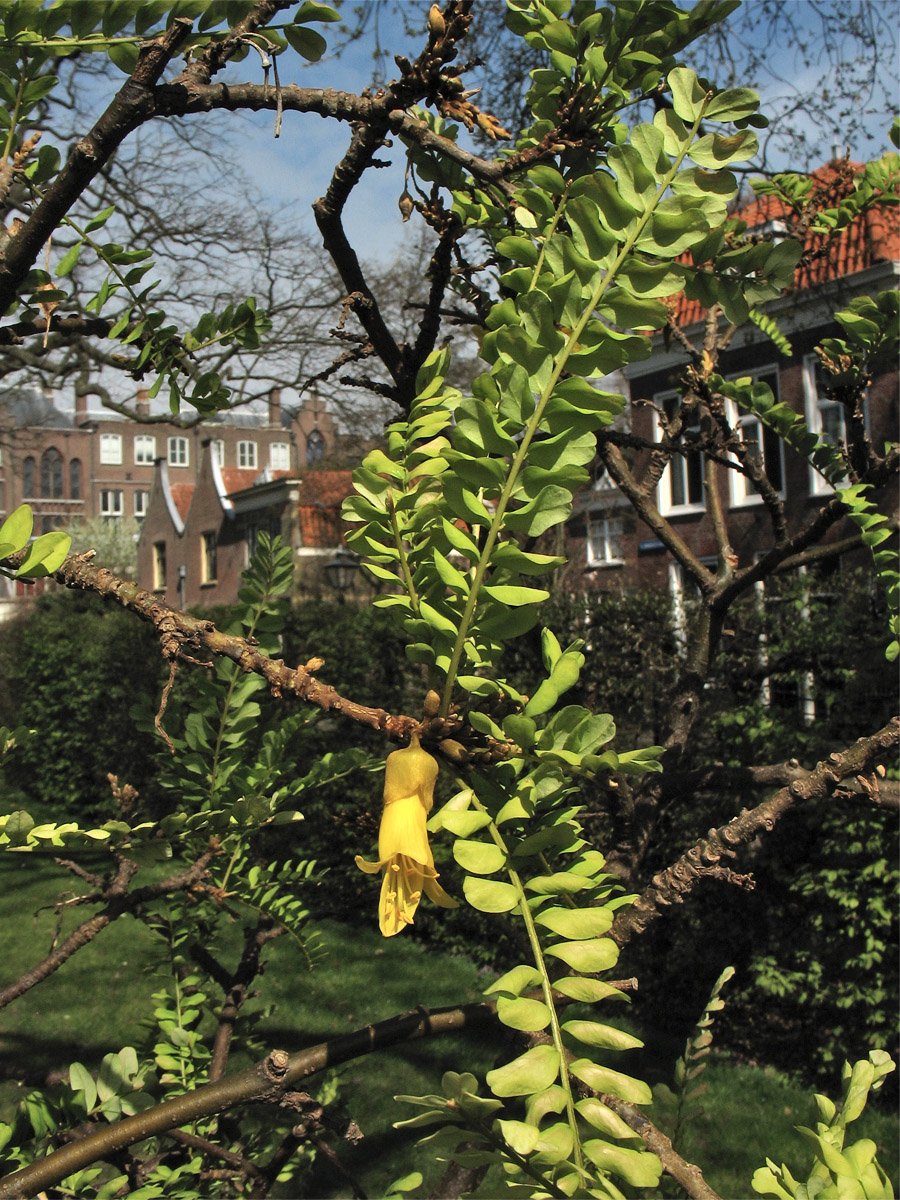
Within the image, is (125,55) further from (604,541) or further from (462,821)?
(604,541)

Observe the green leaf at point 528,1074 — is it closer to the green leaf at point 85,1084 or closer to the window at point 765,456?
the green leaf at point 85,1084

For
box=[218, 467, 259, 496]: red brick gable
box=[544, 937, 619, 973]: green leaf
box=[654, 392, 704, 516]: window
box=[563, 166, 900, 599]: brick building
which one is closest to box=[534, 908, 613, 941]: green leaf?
box=[544, 937, 619, 973]: green leaf

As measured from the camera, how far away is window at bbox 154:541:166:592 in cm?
3491

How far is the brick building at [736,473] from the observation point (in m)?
12.7

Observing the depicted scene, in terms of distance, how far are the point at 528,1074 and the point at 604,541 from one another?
1871 cm

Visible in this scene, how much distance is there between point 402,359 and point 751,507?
1544cm

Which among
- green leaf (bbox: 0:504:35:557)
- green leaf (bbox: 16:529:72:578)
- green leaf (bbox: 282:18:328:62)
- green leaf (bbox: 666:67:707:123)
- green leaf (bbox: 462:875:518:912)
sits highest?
green leaf (bbox: 282:18:328:62)

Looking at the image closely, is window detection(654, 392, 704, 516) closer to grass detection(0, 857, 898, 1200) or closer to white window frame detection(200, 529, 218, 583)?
grass detection(0, 857, 898, 1200)

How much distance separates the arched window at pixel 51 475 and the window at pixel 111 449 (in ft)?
9.11

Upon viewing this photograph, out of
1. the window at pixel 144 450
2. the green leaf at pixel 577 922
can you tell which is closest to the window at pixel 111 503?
the window at pixel 144 450

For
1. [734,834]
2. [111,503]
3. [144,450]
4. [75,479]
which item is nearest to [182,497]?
[111,503]

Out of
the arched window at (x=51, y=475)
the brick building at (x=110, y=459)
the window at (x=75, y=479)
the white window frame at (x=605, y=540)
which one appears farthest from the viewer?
the window at (x=75, y=479)

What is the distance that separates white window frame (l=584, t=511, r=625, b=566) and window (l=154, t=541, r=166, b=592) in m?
21.1

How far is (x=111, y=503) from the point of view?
59.8 m
